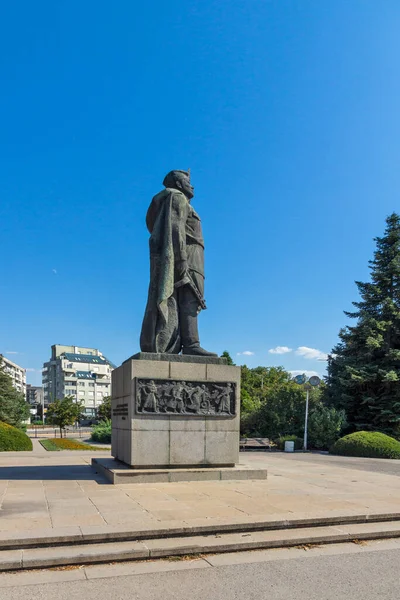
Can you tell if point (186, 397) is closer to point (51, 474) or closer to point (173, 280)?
point (173, 280)

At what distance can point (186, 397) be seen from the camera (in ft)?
31.6

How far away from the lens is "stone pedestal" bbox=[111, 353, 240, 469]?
9.23m

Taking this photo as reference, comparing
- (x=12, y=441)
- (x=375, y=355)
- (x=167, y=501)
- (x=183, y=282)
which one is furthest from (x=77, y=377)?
(x=167, y=501)

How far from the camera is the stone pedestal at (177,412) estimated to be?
9234 millimetres

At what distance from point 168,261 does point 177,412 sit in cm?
→ 315

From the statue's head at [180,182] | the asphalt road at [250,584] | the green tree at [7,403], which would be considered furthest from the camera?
the green tree at [7,403]

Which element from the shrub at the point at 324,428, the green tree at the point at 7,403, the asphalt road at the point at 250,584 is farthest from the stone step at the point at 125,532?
the green tree at the point at 7,403

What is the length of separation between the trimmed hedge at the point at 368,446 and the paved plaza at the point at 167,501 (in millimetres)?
7818

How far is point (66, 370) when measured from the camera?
11919 centimetres

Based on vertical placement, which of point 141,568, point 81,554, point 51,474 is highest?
point 81,554

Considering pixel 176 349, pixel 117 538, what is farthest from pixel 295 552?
pixel 176 349

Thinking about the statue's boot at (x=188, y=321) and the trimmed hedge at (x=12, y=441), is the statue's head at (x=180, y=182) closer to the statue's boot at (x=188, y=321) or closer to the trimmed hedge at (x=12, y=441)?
the statue's boot at (x=188, y=321)

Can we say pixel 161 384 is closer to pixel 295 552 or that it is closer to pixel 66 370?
pixel 295 552

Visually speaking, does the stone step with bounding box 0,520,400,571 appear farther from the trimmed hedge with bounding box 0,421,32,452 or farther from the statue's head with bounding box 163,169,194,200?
the trimmed hedge with bounding box 0,421,32,452
